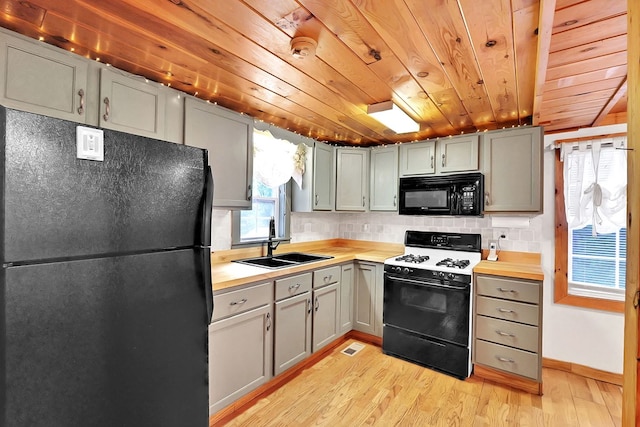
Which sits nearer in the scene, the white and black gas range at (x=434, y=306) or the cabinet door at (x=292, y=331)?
the cabinet door at (x=292, y=331)

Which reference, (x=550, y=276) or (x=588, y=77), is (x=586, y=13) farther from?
(x=550, y=276)

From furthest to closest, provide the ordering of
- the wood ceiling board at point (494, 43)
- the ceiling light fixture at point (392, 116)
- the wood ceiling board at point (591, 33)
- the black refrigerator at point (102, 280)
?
the ceiling light fixture at point (392, 116) < the wood ceiling board at point (591, 33) < the wood ceiling board at point (494, 43) < the black refrigerator at point (102, 280)

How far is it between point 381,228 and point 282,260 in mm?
1405

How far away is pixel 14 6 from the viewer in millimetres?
1263

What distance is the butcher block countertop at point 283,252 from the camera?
2123mm

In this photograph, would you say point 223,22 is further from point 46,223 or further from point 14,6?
point 46,223

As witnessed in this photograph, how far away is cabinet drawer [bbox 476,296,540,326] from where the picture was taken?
2426mm

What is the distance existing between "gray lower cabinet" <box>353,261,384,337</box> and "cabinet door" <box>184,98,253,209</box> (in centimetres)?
147

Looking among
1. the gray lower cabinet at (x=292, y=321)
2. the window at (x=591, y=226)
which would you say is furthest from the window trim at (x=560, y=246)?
the gray lower cabinet at (x=292, y=321)

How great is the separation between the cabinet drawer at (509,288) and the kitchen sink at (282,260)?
137 centimetres

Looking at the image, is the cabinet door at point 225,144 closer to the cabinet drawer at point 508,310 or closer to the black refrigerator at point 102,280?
the black refrigerator at point 102,280

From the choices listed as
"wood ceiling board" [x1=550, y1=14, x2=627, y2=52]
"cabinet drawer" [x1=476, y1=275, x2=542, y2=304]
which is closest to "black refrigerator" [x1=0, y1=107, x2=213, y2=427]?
"wood ceiling board" [x1=550, y1=14, x2=627, y2=52]

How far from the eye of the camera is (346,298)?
326cm


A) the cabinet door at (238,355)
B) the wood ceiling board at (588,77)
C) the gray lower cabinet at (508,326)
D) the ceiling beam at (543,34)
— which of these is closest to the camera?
the ceiling beam at (543,34)
